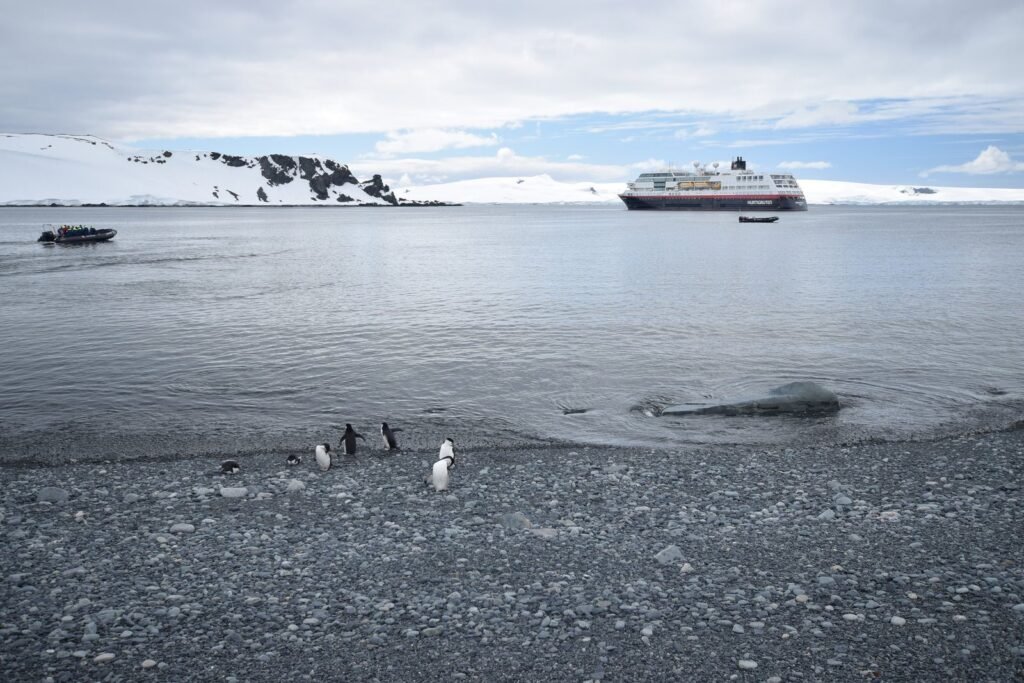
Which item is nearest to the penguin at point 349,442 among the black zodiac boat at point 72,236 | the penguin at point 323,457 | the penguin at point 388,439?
the penguin at point 388,439

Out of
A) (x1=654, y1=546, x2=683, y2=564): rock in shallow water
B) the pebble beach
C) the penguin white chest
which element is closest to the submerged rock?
the pebble beach

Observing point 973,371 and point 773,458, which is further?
point 973,371

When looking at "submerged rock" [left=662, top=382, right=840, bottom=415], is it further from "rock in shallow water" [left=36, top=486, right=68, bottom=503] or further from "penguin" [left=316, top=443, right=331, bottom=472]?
"rock in shallow water" [left=36, top=486, right=68, bottom=503]

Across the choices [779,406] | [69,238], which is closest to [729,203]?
[69,238]

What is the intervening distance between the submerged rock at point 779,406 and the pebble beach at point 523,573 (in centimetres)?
428

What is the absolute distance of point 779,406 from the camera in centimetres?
1762

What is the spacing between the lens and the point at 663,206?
198000 millimetres

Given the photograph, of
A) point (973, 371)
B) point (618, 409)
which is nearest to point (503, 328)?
point (618, 409)

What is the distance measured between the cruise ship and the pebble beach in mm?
174683

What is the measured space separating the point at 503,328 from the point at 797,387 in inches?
571

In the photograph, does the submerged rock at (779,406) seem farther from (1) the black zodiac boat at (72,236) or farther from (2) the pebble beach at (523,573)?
(1) the black zodiac boat at (72,236)

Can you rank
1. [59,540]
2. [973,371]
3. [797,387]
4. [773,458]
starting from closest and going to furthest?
[59,540] → [773,458] → [797,387] → [973,371]

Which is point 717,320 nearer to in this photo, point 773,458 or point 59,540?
point 773,458

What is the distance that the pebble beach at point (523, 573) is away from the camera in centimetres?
723
